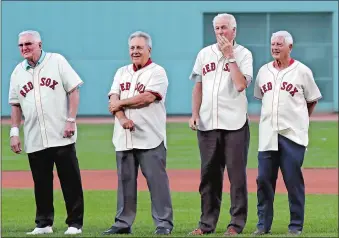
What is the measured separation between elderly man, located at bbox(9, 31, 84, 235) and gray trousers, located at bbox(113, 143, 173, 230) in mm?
472

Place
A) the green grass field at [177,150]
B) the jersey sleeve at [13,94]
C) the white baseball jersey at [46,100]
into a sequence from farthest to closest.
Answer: the green grass field at [177,150]
the jersey sleeve at [13,94]
the white baseball jersey at [46,100]

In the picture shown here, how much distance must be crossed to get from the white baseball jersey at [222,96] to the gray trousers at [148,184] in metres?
0.56

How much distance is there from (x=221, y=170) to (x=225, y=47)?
3.93 feet

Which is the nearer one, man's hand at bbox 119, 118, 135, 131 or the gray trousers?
man's hand at bbox 119, 118, 135, 131

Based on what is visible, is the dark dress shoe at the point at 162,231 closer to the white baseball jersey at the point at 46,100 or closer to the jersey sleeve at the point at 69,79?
the white baseball jersey at the point at 46,100

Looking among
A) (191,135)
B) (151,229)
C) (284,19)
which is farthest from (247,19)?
(151,229)

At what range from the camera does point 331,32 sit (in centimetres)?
4306

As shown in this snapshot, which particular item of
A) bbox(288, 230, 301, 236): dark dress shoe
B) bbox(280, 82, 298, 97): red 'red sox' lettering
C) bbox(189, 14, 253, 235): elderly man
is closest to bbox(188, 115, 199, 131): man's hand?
bbox(189, 14, 253, 235): elderly man

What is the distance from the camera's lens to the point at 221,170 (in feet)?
32.5

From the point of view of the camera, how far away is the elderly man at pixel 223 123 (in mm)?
9727

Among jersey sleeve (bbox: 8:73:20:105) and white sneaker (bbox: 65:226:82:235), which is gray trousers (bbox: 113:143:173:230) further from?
jersey sleeve (bbox: 8:73:20:105)

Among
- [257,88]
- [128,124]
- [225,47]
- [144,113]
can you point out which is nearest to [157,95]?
[144,113]

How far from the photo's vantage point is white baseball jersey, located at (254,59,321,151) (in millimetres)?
9773

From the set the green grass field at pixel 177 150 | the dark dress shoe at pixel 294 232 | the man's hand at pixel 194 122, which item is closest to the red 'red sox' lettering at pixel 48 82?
the man's hand at pixel 194 122
